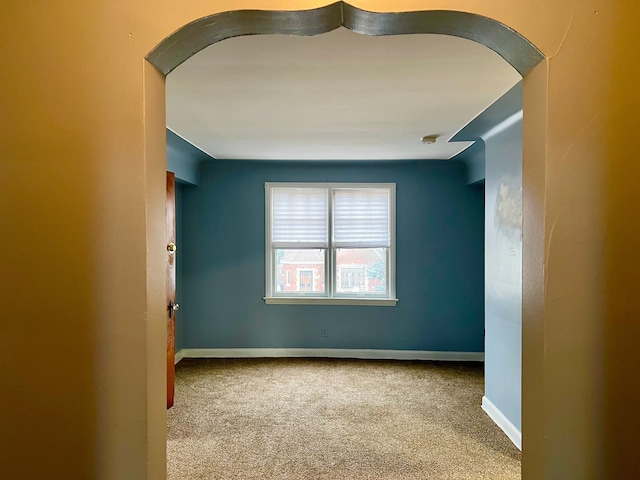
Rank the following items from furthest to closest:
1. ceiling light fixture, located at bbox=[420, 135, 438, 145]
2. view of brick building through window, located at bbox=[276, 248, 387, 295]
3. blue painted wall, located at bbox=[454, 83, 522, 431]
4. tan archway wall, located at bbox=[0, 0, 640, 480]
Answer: view of brick building through window, located at bbox=[276, 248, 387, 295] < ceiling light fixture, located at bbox=[420, 135, 438, 145] < blue painted wall, located at bbox=[454, 83, 522, 431] < tan archway wall, located at bbox=[0, 0, 640, 480]

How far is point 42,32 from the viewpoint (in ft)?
3.31

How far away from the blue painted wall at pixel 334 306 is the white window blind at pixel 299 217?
0.18 m

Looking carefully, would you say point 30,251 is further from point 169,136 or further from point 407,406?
point 407,406

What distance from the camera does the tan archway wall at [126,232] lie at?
1.00 meters

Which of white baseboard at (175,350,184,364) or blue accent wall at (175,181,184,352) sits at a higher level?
blue accent wall at (175,181,184,352)

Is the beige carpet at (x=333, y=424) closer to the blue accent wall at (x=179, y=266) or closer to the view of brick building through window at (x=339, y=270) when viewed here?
the blue accent wall at (x=179, y=266)

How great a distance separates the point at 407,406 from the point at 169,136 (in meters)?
3.26

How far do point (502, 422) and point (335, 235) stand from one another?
2.75m

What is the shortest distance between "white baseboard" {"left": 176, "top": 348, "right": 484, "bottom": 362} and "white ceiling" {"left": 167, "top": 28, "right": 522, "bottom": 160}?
8.66 ft

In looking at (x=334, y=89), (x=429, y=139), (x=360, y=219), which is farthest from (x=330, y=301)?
(x=334, y=89)

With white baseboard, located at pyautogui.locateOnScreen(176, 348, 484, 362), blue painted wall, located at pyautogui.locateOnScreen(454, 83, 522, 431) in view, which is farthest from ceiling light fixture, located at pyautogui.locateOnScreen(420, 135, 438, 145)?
white baseboard, located at pyautogui.locateOnScreen(176, 348, 484, 362)

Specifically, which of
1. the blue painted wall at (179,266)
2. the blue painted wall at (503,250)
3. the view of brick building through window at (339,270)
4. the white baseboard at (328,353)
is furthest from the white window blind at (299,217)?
the blue painted wall at (503,250)

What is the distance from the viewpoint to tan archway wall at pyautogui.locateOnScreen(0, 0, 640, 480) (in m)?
1.00

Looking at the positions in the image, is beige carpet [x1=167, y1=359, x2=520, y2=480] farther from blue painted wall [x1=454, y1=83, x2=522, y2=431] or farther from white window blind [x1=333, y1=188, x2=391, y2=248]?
white window blind [x1=333, y1=188, x2=391, y2=248]
